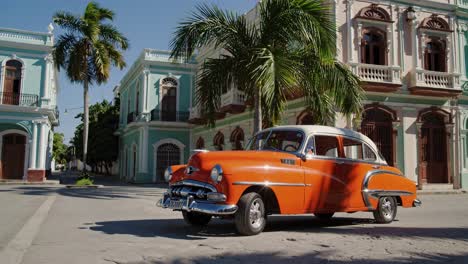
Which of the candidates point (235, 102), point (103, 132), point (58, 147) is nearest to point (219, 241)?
point (235, 102)

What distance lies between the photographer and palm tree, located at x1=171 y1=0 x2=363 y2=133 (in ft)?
38.4

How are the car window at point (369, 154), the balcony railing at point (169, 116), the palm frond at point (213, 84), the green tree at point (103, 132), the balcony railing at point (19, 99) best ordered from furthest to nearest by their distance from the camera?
the green tree at point (103, 132)
the balcony railing at point (169, 116)
the balcony railing at point (19, 99)
the palm frond at point (213, 84)
the car window at point (369, 154)

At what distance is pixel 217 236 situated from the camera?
6820 millimetres

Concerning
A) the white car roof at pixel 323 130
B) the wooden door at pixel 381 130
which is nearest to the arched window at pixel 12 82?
the wooden door at pixel 381 130

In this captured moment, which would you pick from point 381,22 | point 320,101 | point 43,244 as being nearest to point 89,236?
point 43,244

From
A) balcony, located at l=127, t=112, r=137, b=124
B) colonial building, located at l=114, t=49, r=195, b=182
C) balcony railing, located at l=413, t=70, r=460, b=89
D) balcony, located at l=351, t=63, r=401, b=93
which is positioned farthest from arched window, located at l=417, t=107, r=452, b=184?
balcony, located at l=127, t=112, r=137, b=124

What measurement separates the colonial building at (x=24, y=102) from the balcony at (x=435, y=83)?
20595 mm

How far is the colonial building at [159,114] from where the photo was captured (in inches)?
1185

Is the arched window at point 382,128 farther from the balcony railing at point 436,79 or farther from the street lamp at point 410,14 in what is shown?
the street lamp at point 410,14

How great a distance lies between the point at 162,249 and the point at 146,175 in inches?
967

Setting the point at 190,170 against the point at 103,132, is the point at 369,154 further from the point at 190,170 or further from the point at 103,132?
the point at 103,132

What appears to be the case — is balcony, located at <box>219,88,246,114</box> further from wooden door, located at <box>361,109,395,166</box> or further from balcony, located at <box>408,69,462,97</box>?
balcony, located at <box>408,69,462,97</box>

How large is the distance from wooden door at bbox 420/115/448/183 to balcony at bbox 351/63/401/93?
8.53 feet

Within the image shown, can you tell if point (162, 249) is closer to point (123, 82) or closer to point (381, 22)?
point (381, 22)
